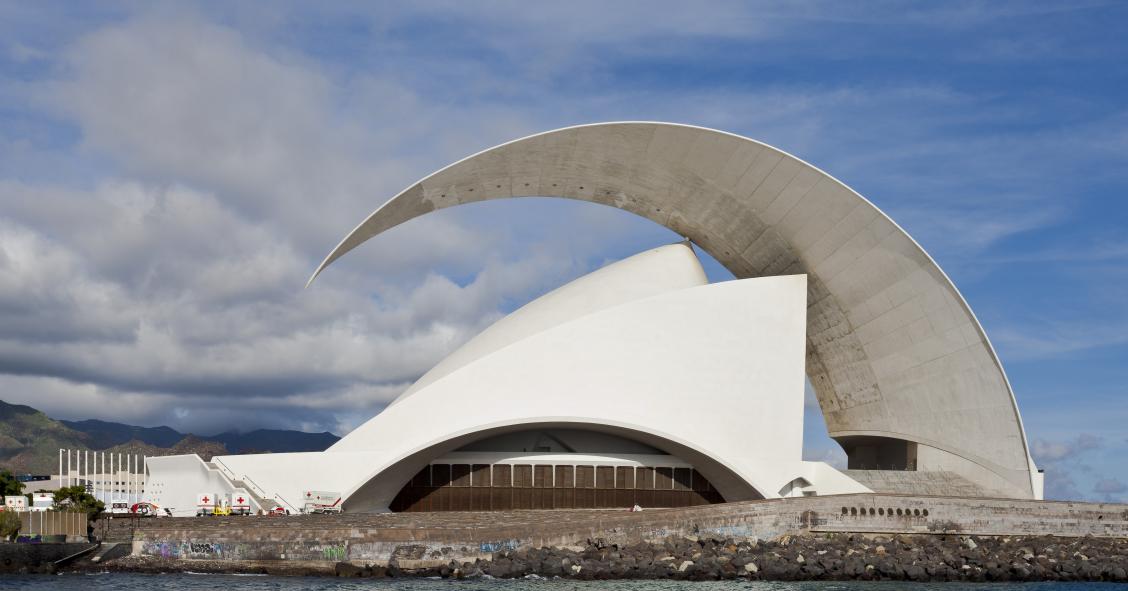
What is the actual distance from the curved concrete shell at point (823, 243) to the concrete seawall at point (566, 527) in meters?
4.14

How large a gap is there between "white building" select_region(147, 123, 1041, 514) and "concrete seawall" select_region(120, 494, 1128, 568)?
361cm

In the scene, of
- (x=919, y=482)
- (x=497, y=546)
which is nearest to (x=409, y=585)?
(x=497, y=546)

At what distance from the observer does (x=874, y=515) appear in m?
25.3

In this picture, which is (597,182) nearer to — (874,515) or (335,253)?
(335,253)

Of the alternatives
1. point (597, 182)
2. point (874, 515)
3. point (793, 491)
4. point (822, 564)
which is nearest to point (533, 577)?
point (822, 564)

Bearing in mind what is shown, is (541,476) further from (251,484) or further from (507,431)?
(251,484)

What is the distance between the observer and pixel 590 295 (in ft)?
102

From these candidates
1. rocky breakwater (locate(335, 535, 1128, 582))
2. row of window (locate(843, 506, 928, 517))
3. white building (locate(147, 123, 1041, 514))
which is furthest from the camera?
white building (locate(147, 123, 1041, 514))

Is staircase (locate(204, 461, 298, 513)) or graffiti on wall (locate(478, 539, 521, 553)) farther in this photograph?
staircase (locate(204, 461, 298, 513))

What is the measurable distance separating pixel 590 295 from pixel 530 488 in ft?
17.6

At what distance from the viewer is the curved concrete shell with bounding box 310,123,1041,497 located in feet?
94.7

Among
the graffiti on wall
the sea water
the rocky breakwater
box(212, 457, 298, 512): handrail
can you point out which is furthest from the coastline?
box(212, 457, 298, 512): handrail

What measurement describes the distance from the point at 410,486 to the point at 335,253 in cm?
620

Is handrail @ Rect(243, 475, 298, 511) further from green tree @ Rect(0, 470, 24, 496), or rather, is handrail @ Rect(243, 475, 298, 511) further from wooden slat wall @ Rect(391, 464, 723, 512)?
green tree @ Rect(0, 470, 24, 496)
